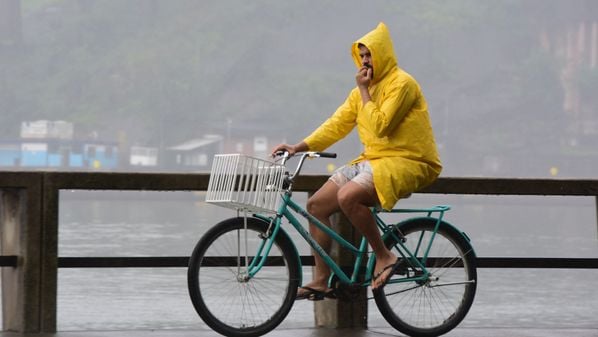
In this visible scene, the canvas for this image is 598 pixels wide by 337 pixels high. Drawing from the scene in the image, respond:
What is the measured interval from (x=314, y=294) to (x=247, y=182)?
2.05 feet

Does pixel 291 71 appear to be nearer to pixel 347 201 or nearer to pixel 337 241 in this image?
pixel 337 241

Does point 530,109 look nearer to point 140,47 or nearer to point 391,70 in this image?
point 140,47

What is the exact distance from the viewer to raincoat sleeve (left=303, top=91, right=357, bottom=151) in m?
4.64

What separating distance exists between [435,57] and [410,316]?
428ft

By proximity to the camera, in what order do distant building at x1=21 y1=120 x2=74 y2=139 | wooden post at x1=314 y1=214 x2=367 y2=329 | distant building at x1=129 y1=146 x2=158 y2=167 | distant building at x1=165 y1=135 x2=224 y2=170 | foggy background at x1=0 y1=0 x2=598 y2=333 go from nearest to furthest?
wooden post at x1=314 y1=214 x2=367 y2=329, distant building at x1=129 y1=146 x2=158 y2=167, distant building at x1=165 y1=135 x2=224 y2=170, foggy background at x1=0 y1=0 x2=598 y2=333, distant building at x1=21 y1=120 x2=74 y2=139

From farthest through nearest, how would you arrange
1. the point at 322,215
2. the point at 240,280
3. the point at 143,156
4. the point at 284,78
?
the point at 284,78, the point at 143,156, the point at 322,215, the point at 240,280

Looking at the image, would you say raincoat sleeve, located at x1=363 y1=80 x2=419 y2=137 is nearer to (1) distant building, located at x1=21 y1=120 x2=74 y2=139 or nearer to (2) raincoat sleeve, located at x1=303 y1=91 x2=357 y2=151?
(2) raincoat sleeve, located at x1=303 y1=91 x2=357 y2=151

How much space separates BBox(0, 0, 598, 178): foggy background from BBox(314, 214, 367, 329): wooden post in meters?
110

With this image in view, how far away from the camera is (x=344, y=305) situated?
16.5 feet

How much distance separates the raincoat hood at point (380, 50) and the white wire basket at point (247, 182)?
0.53 meters

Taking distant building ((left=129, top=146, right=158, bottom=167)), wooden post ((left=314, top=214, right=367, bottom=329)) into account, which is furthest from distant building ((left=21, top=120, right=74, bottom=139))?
wooden post ((left=314, top=214, right=367, bottom=329))

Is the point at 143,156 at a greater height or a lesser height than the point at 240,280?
lesser

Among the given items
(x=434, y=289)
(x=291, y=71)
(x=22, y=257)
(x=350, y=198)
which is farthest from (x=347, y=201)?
Result: (x=291, y=71)

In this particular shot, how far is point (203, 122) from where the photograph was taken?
126938 mm
